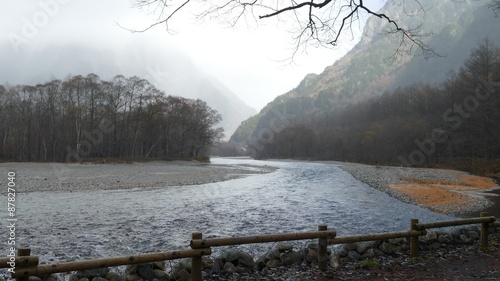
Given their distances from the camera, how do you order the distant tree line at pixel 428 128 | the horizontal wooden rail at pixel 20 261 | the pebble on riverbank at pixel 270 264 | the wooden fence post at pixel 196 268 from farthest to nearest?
the distant tree line at pixel 428 128, the pebble on riverbank at pixel 270 264, the wooden fence post at pixel 196 268, the horizontal wooden rail at pixel 20 261

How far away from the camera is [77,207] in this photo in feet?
59.9

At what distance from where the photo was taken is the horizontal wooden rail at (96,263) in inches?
200

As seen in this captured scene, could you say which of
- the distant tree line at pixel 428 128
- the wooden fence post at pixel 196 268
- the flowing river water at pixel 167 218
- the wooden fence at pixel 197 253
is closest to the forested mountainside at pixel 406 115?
the distant tree line at pixel 428 128

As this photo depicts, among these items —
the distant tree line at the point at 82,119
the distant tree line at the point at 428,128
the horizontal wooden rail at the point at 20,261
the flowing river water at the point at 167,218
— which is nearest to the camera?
the horizontal wooden rail at the point at 20,261

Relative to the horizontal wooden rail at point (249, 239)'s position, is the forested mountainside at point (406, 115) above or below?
above

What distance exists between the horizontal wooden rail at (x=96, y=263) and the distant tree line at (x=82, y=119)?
72.7 metres

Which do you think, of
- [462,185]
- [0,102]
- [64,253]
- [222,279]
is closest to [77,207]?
[64,253]

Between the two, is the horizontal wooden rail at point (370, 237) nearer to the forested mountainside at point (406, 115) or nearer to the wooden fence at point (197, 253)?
the wooden fence at point (197, 253)

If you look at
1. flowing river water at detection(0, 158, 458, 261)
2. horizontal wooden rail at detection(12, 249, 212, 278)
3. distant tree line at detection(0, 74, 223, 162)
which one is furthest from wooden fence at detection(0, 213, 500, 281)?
distant tree line at detection(0, 74, 223, 162)

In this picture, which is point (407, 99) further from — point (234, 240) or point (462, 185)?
point (234, 240)

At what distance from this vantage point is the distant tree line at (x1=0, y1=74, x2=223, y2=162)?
7312 cm

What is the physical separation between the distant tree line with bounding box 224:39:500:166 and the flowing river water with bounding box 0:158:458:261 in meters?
39.7

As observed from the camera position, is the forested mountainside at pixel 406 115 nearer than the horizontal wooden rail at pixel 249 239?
No

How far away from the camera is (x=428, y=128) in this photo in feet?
263
